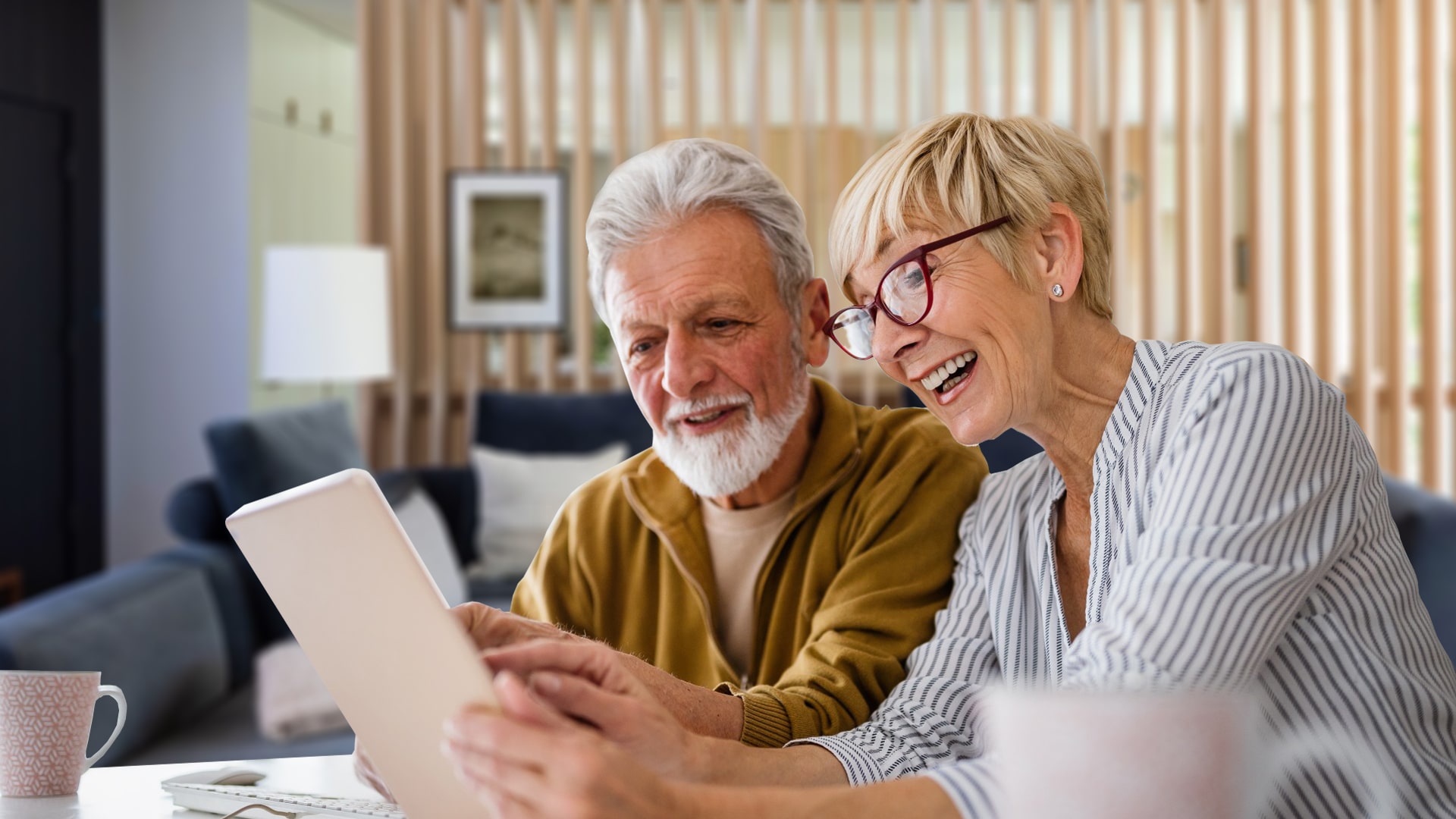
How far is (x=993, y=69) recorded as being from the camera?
21.1 feet

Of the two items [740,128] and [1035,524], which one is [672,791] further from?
[740,128]

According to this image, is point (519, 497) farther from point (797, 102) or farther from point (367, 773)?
point (367, 773)

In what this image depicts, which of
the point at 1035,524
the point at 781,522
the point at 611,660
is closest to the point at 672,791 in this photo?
the point at 611,660

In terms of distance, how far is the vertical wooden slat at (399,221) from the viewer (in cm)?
507

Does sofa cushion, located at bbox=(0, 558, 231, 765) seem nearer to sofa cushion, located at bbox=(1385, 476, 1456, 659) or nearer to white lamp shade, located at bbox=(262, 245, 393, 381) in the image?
white lamp shade, located at bbox=(262, 245, 393, 381)

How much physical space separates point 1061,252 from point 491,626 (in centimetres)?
61

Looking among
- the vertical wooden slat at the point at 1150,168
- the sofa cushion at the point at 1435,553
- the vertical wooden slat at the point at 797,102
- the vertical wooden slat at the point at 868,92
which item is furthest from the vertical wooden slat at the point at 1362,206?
the sofa cushion at the point at 1435,553

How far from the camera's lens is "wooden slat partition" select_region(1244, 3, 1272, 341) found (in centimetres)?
516

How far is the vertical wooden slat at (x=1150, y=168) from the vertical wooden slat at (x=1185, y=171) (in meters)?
0.09

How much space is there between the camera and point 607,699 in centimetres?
85

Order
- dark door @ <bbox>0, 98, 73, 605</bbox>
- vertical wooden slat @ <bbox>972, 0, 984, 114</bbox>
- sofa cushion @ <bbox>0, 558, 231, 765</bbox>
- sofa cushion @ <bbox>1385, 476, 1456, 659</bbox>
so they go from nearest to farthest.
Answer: sofa cushion @ <bbox>1385, 476, 1456, 659</bbox> < sofa cushion @ <bbox>0, 558, 231, 765</bbox> < dark door @ <bbox>0, 98, 73, 605</bbox> < vertical wooden slat @ <bbox>972, 0, 984, 114</bbox>

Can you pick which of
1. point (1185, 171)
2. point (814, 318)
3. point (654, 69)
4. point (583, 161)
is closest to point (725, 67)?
point (654, 69)

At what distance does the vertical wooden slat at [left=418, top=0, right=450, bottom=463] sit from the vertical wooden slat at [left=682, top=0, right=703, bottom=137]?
3.23 ft

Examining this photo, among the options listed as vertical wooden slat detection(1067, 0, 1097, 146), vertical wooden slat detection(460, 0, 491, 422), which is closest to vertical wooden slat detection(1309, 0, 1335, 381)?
vertical wooden slat detection(1067, 0, 1097, 146)
